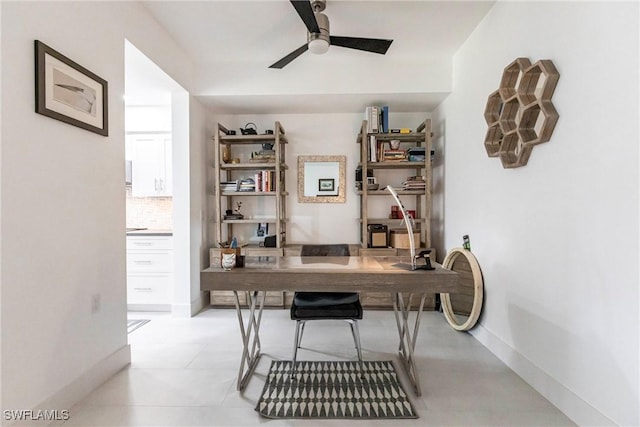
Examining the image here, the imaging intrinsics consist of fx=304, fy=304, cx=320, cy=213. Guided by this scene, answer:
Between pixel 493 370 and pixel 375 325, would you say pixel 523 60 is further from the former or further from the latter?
pixel 375 325

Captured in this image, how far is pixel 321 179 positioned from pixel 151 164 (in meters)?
2.23

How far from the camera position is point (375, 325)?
10.1 ft

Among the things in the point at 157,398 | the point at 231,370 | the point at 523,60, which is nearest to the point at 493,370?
the point at 231,370

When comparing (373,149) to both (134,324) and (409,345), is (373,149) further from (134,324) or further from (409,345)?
(134,324)

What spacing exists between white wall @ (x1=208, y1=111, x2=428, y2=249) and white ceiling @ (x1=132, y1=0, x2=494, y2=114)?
0.56ft

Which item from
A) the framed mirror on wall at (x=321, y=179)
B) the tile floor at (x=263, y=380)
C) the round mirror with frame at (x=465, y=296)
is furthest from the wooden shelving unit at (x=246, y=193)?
the round mirror with frame at (x=465, y=296)

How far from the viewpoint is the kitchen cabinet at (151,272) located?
3543 millimetres

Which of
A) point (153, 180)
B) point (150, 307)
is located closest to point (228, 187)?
point (153, 180)

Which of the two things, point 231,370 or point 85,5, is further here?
point 231,370

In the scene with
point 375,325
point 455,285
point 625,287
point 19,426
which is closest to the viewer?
Answer: point 625,287

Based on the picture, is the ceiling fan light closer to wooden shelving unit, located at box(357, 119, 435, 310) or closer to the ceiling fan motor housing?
the ceiling fan motor housing

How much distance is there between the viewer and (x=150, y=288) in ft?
11.7

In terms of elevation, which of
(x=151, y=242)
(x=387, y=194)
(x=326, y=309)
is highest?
(x=387, y=194)

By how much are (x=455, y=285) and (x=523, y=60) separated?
1518 millimetres
